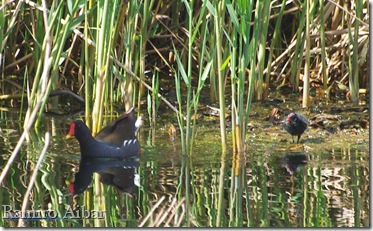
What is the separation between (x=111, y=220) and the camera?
4004 mm

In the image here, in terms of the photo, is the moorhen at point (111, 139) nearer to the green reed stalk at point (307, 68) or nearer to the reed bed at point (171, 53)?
the reed bed at point (171, 53)

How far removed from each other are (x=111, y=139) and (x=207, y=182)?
111 centimetres

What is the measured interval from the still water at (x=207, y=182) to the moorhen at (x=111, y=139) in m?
0.07

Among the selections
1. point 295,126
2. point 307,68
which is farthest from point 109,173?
point 307,68

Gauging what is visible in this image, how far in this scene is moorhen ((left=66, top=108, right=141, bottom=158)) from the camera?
5.49 metres

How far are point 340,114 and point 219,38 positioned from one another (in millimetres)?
1837

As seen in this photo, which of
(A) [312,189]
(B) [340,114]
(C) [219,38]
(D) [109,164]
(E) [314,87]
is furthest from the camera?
(E) [314,87]

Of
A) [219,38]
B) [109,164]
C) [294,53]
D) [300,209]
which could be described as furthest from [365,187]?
[294,53]

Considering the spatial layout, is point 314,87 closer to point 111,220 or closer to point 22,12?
point 22,12

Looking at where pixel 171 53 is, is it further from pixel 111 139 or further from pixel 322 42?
pixel 111 139

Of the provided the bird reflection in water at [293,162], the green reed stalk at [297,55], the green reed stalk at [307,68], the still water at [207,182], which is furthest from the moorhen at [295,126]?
the green reed stalk at [297,55]

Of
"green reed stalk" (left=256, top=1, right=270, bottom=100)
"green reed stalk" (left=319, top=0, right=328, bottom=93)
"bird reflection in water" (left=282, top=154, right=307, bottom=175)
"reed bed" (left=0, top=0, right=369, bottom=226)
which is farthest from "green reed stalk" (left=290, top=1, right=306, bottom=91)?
"bird reflection in water" (left=282, top=154, right=307, bottom=175)

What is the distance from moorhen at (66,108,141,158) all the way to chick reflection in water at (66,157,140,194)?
1.6 inches

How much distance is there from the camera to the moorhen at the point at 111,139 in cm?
549
